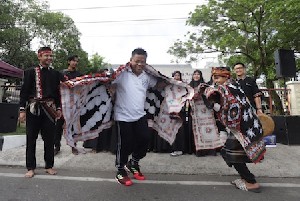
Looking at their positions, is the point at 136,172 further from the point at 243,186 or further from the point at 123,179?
the point at 243,186

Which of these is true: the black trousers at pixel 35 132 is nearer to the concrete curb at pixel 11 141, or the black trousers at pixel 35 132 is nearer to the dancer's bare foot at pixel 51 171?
the dancer's bare foot at pixel 51 171

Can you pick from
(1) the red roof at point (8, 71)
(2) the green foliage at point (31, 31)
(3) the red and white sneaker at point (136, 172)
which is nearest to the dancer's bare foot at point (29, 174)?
(3) the red and white sneaker at point (136, 172)

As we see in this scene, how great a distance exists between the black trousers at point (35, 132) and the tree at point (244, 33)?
45.5 feet

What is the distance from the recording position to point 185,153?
20.0ft

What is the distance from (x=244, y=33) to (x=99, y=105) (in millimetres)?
16652

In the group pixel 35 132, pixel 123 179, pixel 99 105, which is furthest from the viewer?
pixel 35 132

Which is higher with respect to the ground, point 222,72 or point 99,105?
point 222,72

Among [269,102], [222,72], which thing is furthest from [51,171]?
[269,102]

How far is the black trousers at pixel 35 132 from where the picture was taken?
14.5ft

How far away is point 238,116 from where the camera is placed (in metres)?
3.76

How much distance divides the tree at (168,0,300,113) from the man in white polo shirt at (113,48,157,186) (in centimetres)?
1327

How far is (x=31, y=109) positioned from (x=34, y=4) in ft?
80.4

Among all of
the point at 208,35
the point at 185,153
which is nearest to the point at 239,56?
the point at 208,35

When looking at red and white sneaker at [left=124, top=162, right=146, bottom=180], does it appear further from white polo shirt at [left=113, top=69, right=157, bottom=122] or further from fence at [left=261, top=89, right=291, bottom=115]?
fence at [left=261, top=89, right=291, bottom=115]
